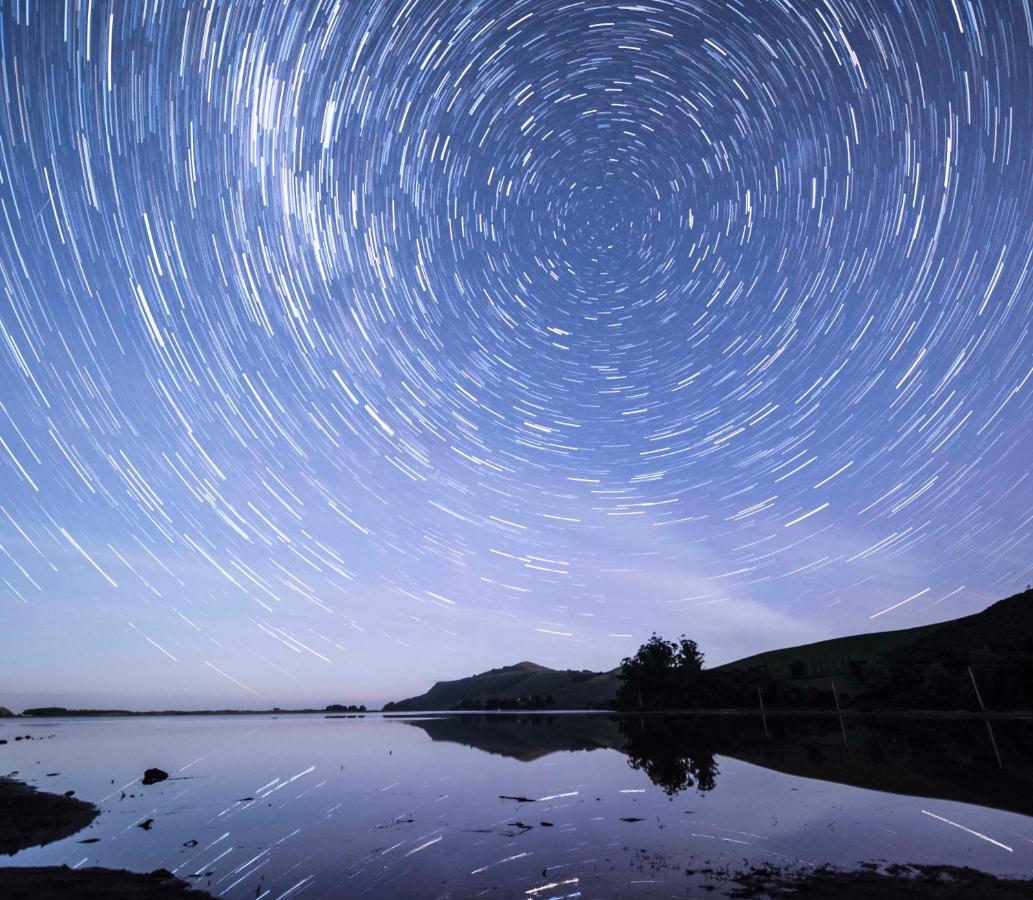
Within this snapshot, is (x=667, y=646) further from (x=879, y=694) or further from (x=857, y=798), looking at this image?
(x=857, y=798)

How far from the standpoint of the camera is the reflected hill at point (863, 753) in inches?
1071

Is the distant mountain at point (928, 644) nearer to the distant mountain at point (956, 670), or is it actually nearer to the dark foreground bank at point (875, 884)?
the distant mountain at point (956, 670)

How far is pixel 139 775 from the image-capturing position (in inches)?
1793

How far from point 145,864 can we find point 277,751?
54.5m

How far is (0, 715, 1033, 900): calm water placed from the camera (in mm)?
17484

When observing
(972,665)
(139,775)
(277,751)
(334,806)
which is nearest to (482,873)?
(334,806)

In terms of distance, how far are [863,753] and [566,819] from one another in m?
27.2

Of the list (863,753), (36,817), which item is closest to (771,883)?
(36,817)

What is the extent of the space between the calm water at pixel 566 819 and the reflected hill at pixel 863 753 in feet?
0.73

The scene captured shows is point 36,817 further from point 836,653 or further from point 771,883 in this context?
point 836,653

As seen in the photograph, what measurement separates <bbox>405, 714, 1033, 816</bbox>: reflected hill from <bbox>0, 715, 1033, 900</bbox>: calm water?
0.73ft

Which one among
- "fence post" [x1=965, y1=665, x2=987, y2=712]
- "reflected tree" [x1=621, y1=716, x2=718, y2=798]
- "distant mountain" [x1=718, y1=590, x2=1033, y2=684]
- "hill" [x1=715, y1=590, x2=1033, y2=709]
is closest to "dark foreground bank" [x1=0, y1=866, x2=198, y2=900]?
"reflected tree" [x1=621, y1=716, x2=718, y2=798]

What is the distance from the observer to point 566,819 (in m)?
24.8

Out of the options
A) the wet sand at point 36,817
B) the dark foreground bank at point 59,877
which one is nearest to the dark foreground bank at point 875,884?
the dark foreground bank at point 59,877
